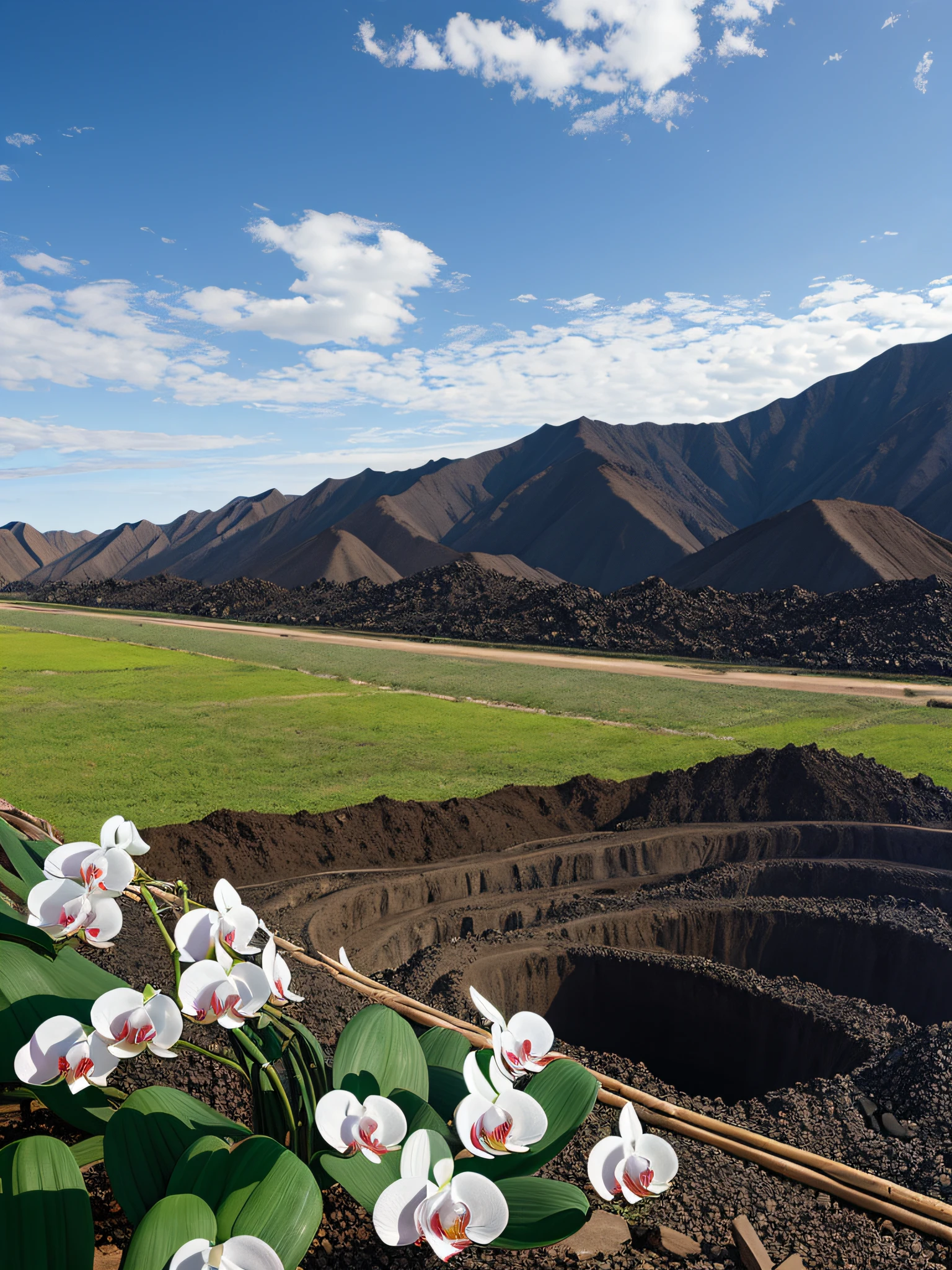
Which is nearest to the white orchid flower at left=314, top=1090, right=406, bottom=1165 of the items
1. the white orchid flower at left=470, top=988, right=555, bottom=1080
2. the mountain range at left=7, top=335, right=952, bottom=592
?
the white orchid flower at left=470, top=988, right=555, bottom=1080

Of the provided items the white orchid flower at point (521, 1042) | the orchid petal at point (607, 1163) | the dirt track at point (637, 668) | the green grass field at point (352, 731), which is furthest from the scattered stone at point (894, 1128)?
the dirt track at point (637, 668)

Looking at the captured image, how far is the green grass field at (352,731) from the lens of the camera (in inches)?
365

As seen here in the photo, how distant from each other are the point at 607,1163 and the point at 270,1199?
62cm

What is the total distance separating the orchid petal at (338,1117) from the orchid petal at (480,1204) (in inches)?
9.8

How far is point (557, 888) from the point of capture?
6809 mm

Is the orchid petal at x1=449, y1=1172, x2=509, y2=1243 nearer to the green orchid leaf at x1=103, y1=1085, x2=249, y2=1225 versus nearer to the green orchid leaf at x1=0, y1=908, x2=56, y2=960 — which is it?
the green orchid leaf at x1=103, y1=1085, x2=249, y2=1225

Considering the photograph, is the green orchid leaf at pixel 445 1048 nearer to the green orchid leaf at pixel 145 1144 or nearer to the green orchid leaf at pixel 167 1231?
the green orchid leaf at pixel 145 1144

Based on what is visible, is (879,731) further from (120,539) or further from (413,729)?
(120,539)

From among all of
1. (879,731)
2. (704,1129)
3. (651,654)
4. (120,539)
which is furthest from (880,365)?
(120,539)

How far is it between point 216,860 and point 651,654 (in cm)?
2043

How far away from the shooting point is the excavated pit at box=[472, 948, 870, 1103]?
4805 millimetres

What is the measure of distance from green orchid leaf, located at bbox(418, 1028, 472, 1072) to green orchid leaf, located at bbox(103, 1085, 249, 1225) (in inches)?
23.0

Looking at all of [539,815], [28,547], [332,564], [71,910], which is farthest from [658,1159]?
[28,547]

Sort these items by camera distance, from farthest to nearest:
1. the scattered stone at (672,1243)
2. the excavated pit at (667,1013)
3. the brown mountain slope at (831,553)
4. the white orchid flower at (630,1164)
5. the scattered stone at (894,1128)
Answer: the brown mountain slope at (831,553)
the excavated pit at (667,1013)
the scattered stone at (894,1128)
the scattered stone at (672,1243)
the white orchid flower at (630,1164)
